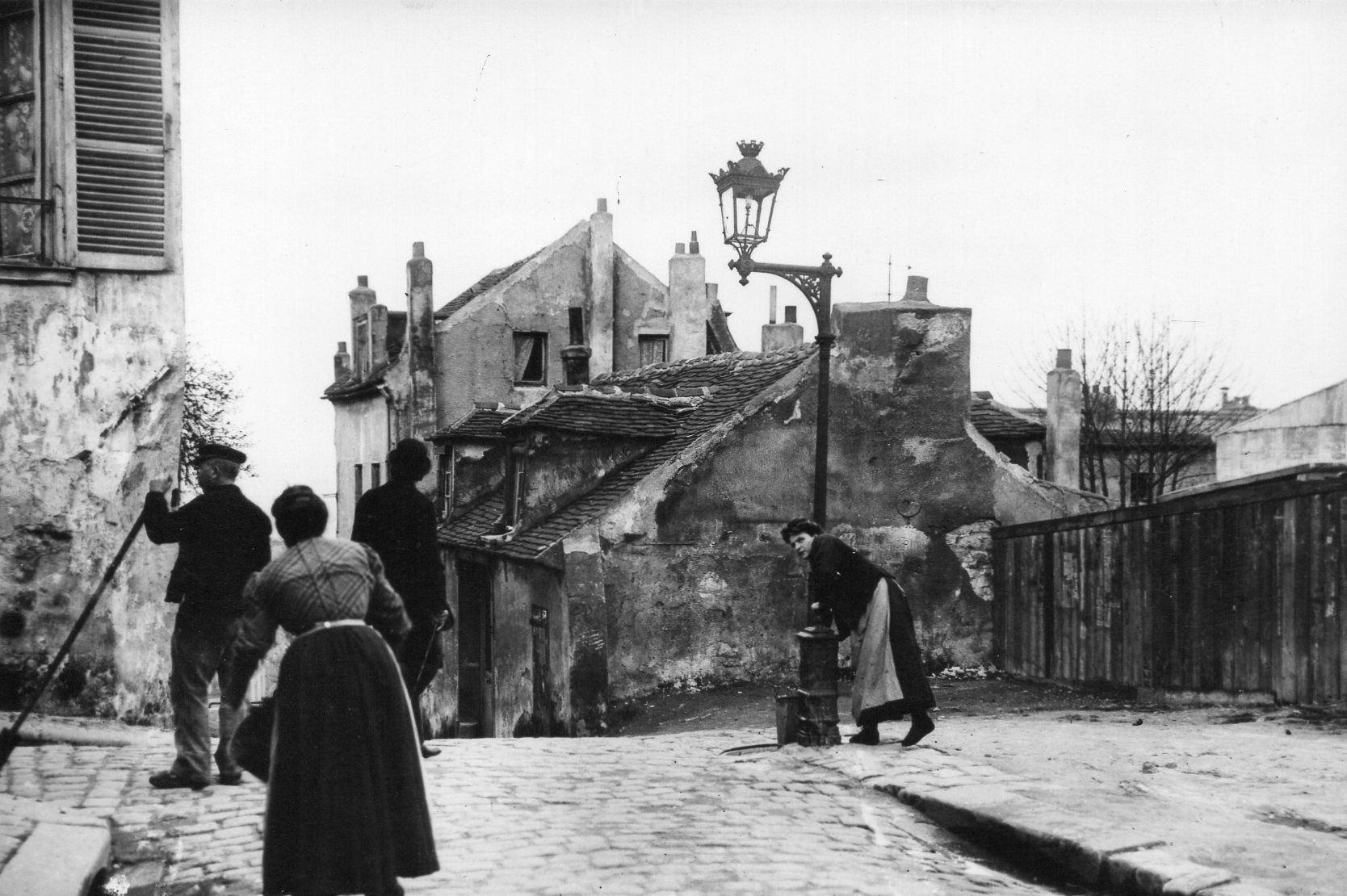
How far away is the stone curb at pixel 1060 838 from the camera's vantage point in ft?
19.3

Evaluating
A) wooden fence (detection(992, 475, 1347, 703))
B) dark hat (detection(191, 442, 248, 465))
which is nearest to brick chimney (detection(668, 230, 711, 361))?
wooden fence (detection(992, 475, 1347, 703))

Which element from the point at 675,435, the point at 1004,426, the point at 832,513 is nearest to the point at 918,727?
the point at 832,513

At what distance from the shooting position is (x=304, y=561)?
5.59m

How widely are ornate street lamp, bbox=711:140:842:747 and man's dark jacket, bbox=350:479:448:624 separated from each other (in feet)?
10.1

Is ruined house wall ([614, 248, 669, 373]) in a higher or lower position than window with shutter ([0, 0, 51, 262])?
higher

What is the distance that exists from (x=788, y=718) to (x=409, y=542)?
3.36 metres

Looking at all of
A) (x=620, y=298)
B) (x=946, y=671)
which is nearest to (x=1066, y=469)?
(x=620, y=298)

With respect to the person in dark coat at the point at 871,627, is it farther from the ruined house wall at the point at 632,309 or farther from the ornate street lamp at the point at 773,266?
the ruined house wall at the point at 632,309

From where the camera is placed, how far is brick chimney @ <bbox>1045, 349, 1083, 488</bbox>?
1334 inches

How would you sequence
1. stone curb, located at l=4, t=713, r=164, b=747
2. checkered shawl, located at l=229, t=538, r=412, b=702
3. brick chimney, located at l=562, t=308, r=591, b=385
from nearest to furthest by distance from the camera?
checkered shawl, located at l=229, t=538, r=412, b=702 < stone curb, located at l=4, t=713, r=164, b=747 < brick chimney, located at l=562, t=308, r=591, b=385

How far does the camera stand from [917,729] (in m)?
9.96

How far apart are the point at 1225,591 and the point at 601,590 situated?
685 cm

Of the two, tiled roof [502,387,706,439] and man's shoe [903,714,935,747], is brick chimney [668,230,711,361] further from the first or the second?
man's shoe [903,714,935,747]

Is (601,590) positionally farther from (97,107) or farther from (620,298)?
(620,298)
